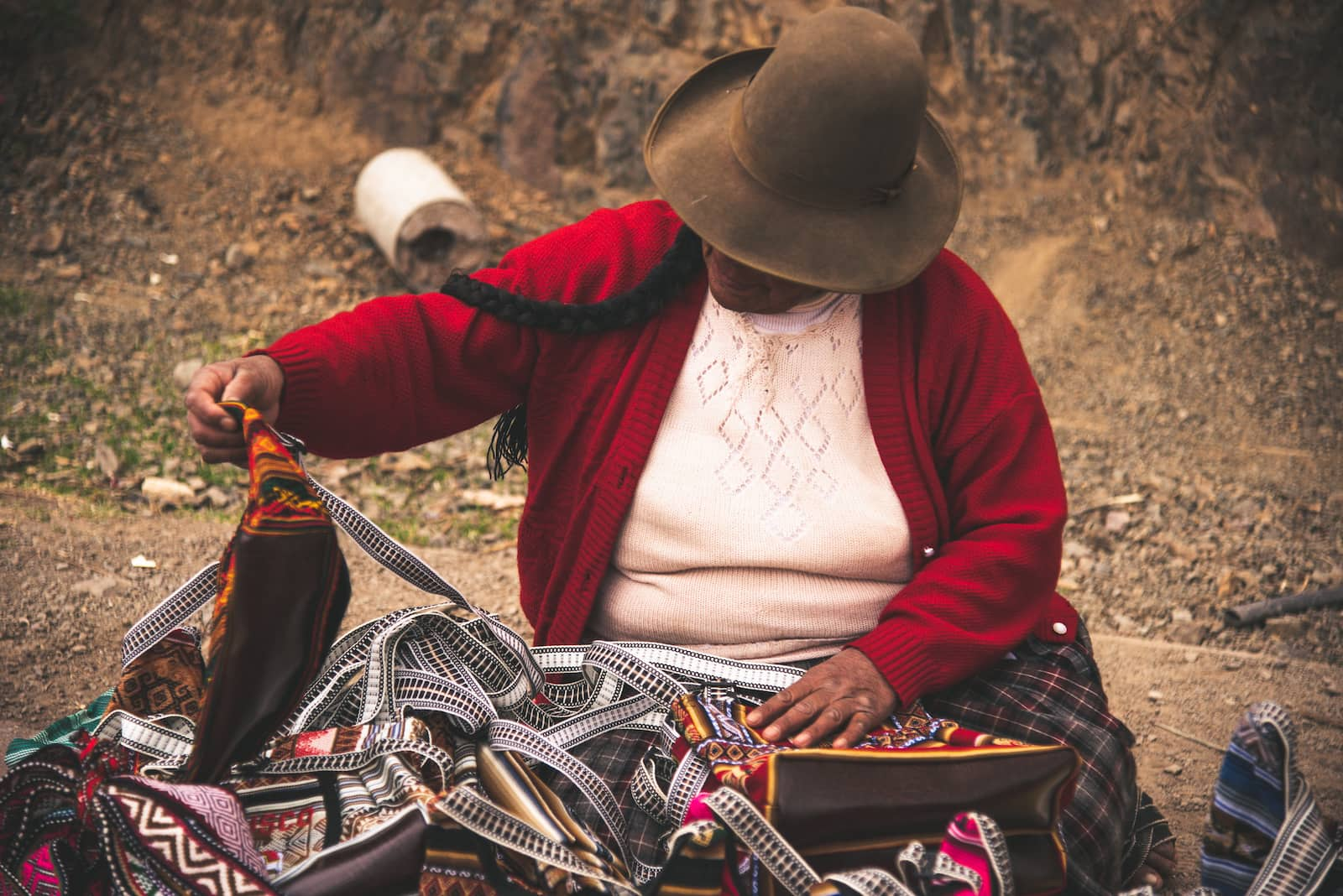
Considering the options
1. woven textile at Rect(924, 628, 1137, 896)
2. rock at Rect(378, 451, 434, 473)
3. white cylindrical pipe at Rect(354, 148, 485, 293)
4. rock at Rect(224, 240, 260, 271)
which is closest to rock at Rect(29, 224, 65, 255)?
rock at Rect(224, 240, 260, 271)

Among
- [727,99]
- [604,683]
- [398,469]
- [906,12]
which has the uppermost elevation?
[727,99]

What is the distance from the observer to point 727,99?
1.92 meters

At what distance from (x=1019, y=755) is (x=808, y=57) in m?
1.08

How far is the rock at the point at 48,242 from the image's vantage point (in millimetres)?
5211

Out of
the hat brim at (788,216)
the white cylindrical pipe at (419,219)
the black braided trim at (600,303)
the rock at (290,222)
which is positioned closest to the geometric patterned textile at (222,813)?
the black braided trim at (600,303)

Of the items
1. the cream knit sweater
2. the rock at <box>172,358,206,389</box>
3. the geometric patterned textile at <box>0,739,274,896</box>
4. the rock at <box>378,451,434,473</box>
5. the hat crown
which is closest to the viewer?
the geometric patterned textile at <box>0,739,274,896</box>

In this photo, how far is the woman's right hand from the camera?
1694mm

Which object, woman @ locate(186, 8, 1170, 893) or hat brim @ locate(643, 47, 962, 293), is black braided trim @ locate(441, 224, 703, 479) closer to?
woman @ locate(186, 8, 1170, 893)

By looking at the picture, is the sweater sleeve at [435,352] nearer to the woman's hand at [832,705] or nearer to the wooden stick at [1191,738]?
the woman's hand at [832,705]

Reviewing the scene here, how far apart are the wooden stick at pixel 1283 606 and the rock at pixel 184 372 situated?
408 cm

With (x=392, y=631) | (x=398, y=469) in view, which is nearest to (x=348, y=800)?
(x=392, y=631)

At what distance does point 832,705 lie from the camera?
5.91ft

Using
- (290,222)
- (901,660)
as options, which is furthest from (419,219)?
(901,660)

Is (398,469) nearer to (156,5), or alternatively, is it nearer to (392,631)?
(392,631)
